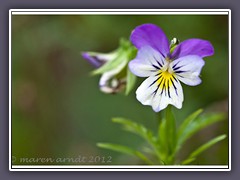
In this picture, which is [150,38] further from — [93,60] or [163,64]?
[93,60]

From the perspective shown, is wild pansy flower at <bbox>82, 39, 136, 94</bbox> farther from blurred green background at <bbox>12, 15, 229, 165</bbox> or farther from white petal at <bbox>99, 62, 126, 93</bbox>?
blurred green background at <bbox>12, 15, 229, 165</bbox>

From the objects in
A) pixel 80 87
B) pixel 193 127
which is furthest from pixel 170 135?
pixel 80 87

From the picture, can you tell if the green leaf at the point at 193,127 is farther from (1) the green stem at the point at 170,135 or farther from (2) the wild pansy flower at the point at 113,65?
(2) the wild pansy flower at the point at 113,65

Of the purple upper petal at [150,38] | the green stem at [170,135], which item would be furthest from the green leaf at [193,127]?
the purple upper petal at [150,38]
